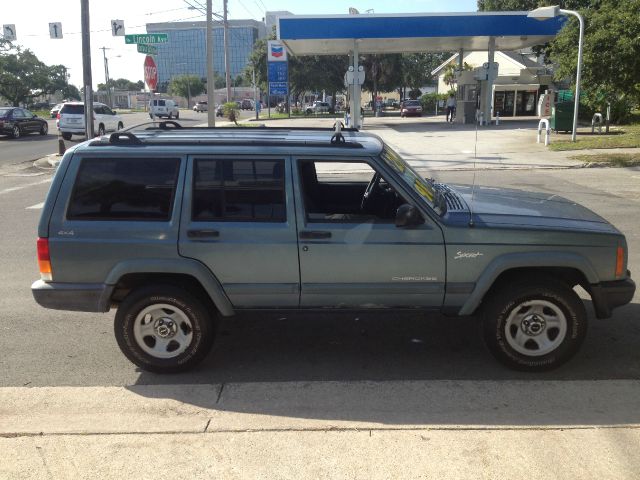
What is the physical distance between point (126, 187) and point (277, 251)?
1.19 metres

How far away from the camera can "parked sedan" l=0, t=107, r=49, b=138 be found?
3034cm

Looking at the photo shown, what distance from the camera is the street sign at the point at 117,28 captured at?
22953 millimetres

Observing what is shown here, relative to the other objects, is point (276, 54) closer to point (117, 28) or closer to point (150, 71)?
point (117, 28)

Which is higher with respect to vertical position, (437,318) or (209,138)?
(209,138)

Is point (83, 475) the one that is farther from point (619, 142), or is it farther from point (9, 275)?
point (619, 142)

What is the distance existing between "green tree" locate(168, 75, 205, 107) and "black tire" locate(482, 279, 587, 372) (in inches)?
4360

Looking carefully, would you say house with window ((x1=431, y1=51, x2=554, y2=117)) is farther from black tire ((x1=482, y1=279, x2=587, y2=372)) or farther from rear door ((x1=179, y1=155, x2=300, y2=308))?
rear door ((x1=179, y1=155, x2=300, y2=308))

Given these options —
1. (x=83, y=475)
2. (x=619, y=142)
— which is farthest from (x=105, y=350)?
(x=619, y=142)

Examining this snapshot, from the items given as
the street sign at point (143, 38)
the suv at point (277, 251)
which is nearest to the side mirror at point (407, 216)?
the suv at point (277, 251)

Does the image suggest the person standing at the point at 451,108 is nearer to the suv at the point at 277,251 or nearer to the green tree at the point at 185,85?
the suv at the point at 277,251

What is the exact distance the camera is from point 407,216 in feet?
13.0

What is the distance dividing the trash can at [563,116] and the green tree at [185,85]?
305ft

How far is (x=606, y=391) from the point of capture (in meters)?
3.96

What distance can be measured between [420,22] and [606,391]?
2799 cm
